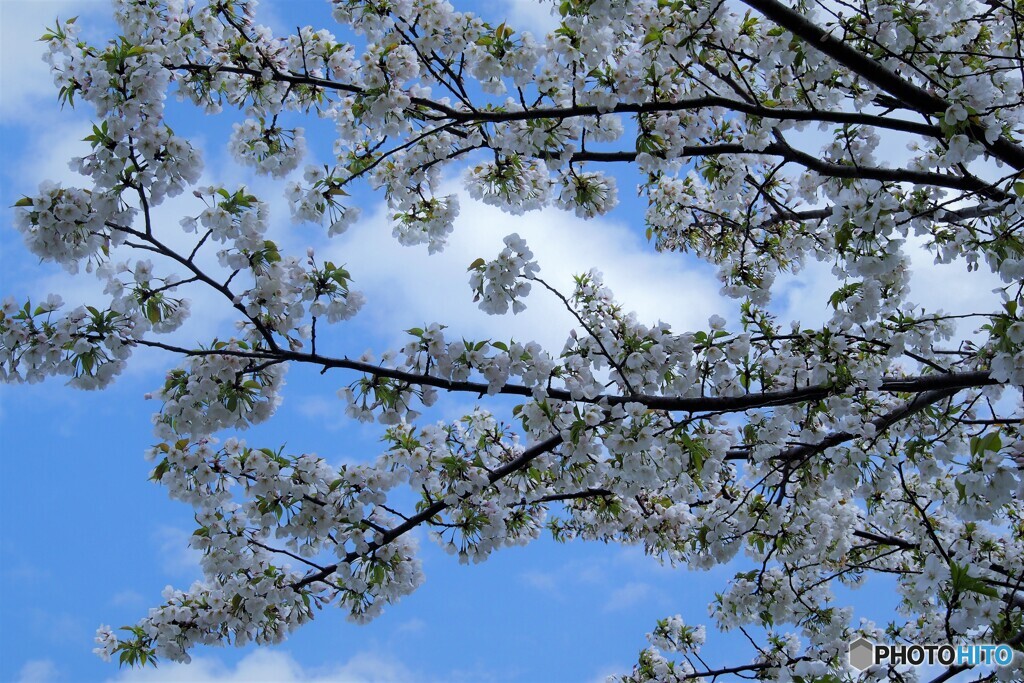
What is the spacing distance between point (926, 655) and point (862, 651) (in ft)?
2.27

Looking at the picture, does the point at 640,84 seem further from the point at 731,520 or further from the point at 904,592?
the point at 904,592

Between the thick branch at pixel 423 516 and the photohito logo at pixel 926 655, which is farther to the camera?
the thick branch at pixel 423 516

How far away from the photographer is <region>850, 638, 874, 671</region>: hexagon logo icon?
283 inches

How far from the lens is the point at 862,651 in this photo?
23.9ft

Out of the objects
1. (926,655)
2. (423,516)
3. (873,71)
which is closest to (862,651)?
(926,655)

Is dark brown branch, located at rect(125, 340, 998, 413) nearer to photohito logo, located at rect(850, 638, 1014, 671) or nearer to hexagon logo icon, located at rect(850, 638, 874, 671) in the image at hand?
photohito logo, located at rect(850, 638, 1014, 671)

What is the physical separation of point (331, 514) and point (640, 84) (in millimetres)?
3540

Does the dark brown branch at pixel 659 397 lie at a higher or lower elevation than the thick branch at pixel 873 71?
lower

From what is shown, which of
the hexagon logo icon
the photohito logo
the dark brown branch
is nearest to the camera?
the dark brown branch

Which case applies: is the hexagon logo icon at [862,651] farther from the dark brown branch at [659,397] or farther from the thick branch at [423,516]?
the thick branch at [423,516]

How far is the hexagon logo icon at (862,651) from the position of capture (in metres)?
7.19

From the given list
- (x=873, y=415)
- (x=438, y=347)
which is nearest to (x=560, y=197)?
(x=438, y=347)

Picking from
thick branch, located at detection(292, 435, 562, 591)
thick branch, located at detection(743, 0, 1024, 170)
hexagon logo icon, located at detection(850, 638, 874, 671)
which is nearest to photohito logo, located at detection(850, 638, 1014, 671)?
hexagon logo icon, located at detection(850, 638, 874, 671)

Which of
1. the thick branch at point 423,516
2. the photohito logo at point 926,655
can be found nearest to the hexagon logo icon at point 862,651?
the photohito logo at point 926,655
